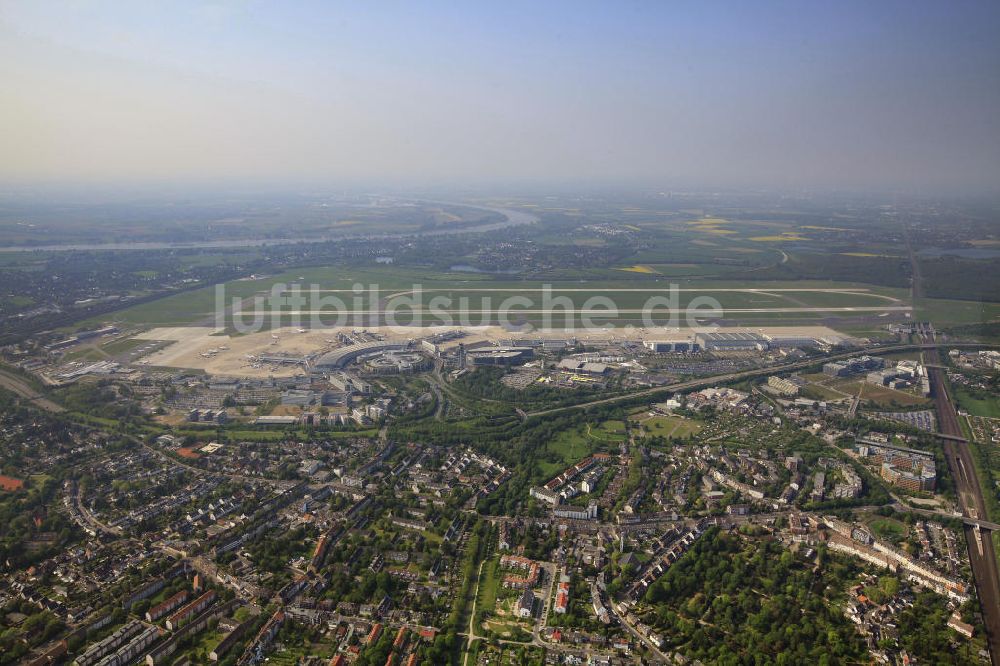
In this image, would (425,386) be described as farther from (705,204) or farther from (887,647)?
(705,204)

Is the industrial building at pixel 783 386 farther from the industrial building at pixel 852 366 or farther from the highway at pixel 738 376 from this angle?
the industrial building at pixel 852 366

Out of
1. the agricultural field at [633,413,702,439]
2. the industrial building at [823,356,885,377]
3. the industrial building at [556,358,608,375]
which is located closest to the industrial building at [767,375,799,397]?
the industrial building at [823,356,885,377]

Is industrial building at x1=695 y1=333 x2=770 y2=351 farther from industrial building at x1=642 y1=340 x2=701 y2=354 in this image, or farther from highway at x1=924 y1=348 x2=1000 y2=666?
highway at x1=924 y1=348 x2=1000 y2=666

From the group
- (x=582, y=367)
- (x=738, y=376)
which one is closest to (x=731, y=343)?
(x=738, y=376)

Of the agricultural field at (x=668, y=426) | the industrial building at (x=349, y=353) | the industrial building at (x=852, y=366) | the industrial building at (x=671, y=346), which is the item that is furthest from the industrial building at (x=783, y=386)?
the industrial building at (x=349, y=353)

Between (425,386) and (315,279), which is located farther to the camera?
(315,279)

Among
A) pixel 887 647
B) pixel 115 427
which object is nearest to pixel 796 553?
pixel 887 647

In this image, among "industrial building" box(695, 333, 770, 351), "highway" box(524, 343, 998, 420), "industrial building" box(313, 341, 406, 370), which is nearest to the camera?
"highway" box(524, 343, 998, 420)

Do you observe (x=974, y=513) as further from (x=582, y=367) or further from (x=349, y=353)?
(x=349, y=353)
